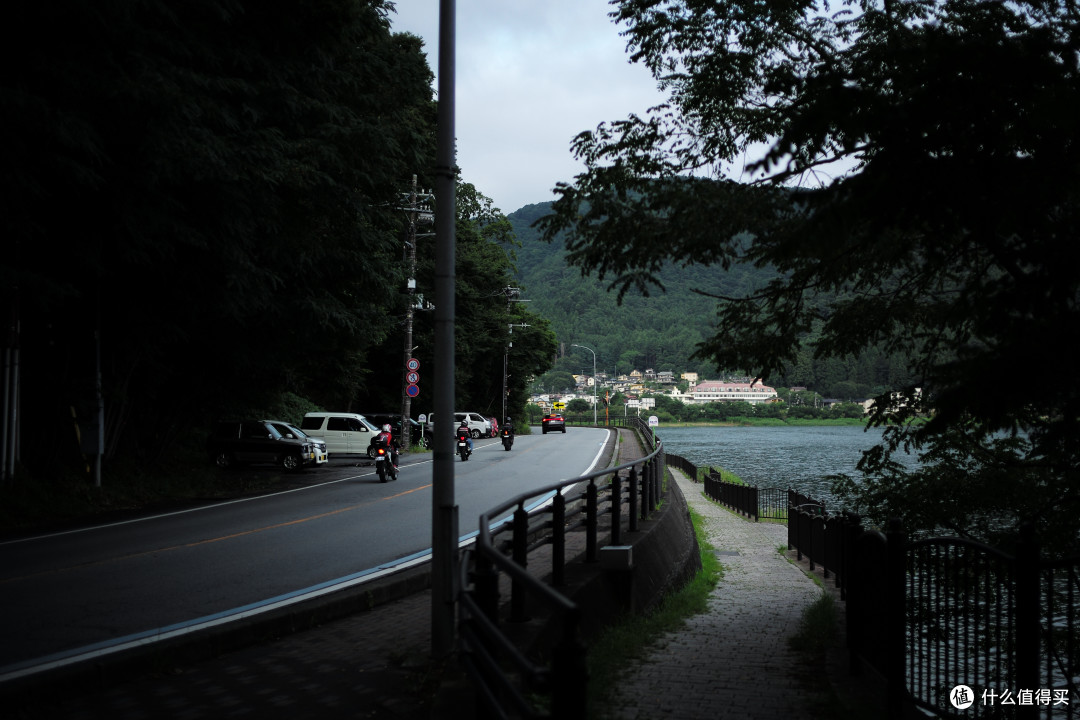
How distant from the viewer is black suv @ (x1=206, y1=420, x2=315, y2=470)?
26.9m

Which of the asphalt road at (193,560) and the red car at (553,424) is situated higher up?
the asphalt road at (193,560)

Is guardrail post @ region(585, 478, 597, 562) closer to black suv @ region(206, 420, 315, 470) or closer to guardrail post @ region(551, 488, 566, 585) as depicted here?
guardrail post @ region(551, 488, 566, 585)

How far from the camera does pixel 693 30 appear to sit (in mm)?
8281

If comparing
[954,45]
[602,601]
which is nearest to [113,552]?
[602,601]

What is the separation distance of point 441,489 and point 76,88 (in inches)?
350

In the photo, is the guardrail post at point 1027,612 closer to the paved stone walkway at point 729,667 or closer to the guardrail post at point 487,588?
the paved stone walkway at point 729,667

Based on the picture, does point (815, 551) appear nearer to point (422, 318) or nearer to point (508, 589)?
point (508, 589)

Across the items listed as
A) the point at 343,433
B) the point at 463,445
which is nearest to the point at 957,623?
the point at 463,445

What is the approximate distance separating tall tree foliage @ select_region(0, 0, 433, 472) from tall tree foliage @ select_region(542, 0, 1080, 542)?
7747 mm

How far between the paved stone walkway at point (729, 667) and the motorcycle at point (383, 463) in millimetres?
11172

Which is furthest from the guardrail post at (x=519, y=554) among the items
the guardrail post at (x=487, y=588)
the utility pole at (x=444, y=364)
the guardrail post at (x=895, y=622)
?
the guardrail post at (x=895, y=622)

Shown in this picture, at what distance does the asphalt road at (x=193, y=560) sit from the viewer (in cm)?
775

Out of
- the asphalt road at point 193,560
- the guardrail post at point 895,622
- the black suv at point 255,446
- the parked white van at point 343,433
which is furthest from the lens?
the parked white van at point 343,433

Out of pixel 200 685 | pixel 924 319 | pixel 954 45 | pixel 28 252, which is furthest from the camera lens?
pixel 28 252
